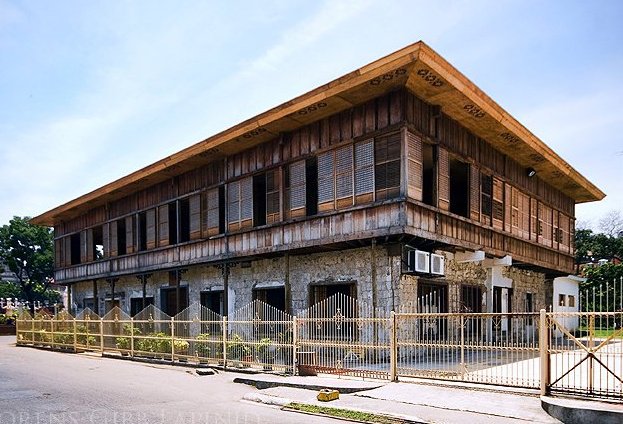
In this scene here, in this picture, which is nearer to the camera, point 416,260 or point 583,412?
point 583,412

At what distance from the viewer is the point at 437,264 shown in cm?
1534

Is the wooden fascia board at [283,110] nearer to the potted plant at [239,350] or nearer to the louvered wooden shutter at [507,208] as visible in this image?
the potted plant at [239,350]

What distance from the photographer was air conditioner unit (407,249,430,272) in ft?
46.9

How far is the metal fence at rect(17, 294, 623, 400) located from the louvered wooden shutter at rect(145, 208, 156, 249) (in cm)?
487

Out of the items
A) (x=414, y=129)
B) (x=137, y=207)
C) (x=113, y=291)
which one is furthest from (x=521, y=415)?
(x=113, y=291)

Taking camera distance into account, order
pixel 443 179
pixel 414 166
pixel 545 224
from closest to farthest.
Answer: pixel 414 166
pixel 443 179
pixel 545 224

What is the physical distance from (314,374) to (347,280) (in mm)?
3951

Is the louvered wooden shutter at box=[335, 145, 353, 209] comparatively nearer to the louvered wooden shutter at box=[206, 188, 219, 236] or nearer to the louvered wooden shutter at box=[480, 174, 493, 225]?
the louvered wooden shutter at box=[480, 174, 493, 225]

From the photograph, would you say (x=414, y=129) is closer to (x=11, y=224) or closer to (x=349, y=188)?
(x=349, y=188)

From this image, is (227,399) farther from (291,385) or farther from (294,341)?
(294,341)

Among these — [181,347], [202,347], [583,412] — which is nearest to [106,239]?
[181,347]

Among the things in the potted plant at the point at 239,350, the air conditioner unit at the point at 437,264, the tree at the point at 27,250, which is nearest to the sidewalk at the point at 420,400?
the potted plant at the point at 239,350

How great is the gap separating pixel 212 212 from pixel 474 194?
30.6 feet

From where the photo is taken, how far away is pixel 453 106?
48.8ft
